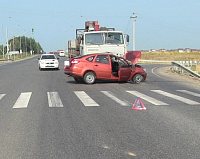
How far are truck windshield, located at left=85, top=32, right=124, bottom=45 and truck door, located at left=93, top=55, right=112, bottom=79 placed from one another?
3522mm

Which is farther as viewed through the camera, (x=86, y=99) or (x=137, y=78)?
(x=137, y=78)

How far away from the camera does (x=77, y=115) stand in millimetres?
9000

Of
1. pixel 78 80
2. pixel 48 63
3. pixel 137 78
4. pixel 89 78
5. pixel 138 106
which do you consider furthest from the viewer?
pixel 48 63

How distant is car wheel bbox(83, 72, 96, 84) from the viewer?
1764 cm

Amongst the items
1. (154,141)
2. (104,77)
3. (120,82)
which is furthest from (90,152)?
(120,82)

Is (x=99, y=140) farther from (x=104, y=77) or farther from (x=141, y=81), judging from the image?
(x=141, y=81)

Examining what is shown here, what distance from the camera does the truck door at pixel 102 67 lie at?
17594mm

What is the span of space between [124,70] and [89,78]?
1.93 meters

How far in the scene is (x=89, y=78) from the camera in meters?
17.7

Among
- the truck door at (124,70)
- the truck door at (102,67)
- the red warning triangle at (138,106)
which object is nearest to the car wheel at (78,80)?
the truck door at (102,67)

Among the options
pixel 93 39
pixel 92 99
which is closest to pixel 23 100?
pixel 92 99

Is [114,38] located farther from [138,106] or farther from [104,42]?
[138,106]

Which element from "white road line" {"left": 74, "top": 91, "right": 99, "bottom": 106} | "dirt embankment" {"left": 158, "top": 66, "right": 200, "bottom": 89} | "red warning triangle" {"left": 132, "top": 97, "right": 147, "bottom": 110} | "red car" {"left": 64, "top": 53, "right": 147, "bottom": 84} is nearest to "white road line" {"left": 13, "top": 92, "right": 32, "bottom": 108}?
"white road line" {"left": 74, "top": 91, "right": 99, "bottom": 106}

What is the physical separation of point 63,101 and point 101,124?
13.2 feet
